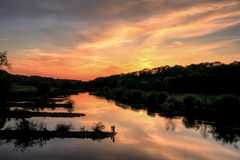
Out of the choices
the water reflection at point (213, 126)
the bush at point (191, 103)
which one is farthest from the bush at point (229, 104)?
the bush at point (191, 103)

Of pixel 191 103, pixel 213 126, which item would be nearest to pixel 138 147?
pixel 213 126

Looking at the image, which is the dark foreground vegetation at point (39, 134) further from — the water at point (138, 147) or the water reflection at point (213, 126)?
the water reflection at point (213, 126)

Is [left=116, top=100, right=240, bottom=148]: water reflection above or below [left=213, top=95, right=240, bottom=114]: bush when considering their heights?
below

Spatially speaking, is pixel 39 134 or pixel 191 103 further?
pixel 191 103

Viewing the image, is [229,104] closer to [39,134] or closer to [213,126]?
[213,126]

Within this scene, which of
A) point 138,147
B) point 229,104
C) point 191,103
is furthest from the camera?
point 191,103

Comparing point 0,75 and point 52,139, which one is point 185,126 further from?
point 0,75

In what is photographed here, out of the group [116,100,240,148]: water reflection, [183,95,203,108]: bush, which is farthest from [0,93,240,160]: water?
[183,95,203,108]: bush

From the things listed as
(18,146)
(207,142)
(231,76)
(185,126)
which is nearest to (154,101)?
→ (231,76)

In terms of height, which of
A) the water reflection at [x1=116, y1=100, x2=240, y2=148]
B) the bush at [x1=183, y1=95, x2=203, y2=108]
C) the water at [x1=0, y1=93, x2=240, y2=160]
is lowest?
the water at [x1=0, y1=93, x2=240, y2=160]

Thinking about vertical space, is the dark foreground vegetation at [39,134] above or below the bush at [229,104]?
below

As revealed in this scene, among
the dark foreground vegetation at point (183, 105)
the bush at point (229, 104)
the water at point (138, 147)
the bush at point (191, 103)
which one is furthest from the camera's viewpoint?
the bush at point (191, 103)

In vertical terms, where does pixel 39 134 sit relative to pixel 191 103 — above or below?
below

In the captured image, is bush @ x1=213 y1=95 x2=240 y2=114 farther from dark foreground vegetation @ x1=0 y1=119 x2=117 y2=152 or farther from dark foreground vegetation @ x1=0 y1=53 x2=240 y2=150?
dark foreground vegetation @ x1=0 y1=119 x2=117 y2=152
